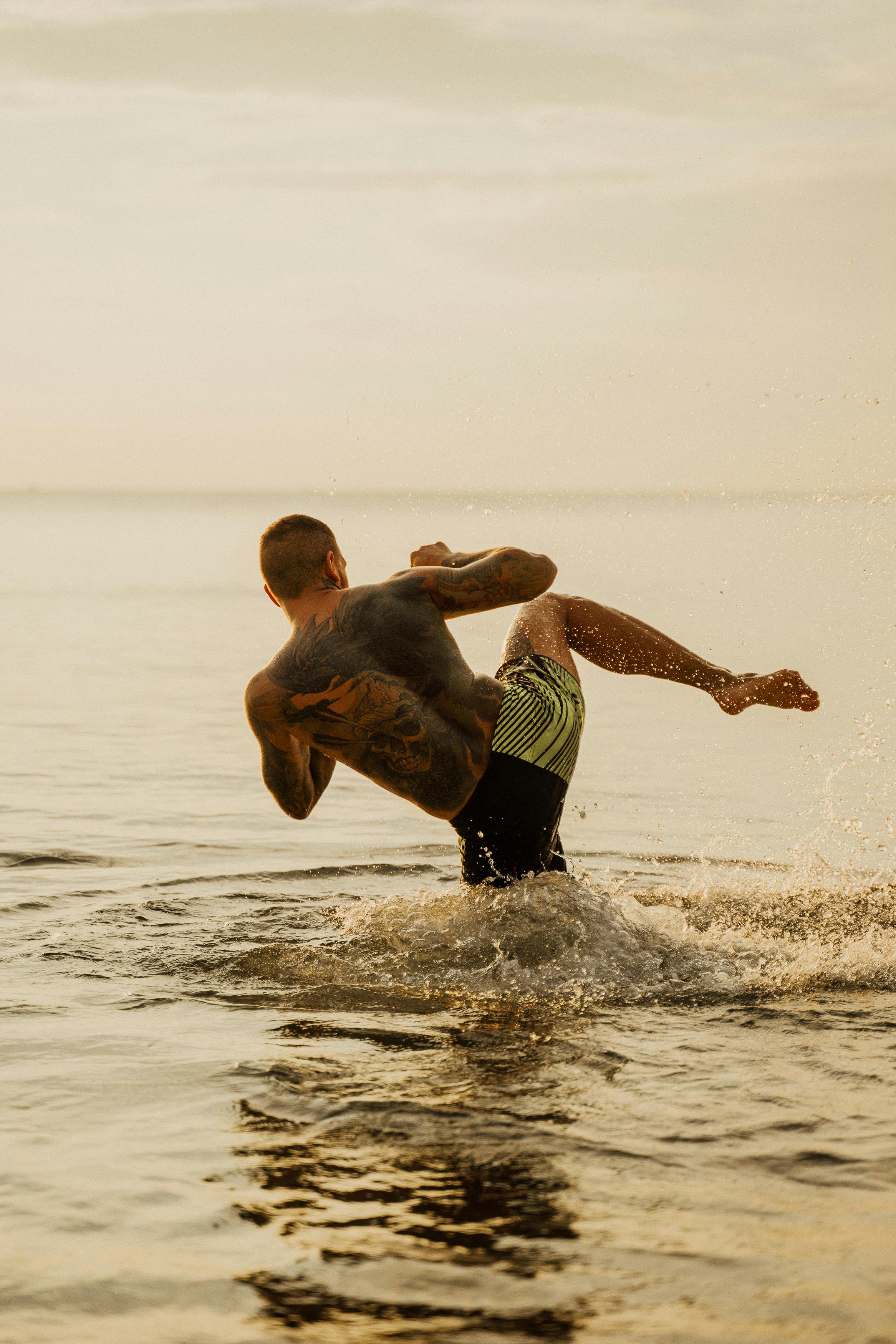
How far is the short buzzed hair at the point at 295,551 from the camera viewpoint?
5609mm

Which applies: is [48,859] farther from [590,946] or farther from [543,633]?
[590,946]

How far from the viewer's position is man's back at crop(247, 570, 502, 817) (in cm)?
546

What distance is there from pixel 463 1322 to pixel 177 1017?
241 centimetres

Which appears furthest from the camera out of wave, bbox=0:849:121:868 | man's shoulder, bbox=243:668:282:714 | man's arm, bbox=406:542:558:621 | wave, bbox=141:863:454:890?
wave, bbox=0:849:121:868

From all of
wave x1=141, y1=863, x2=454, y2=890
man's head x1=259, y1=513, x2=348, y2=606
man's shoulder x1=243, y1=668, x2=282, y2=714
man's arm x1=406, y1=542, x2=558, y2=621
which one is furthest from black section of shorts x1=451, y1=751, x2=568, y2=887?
wave x1=141, y1=863, x2=454, y2=890

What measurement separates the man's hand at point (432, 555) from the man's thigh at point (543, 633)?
48 centimetres

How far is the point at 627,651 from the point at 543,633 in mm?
403

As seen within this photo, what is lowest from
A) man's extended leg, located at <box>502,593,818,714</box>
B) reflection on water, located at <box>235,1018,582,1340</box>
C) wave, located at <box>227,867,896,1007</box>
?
reflection on water, located at <box>235,1018,582,1340</box>

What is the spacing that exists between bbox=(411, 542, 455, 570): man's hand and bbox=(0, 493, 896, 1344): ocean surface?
1496 mm

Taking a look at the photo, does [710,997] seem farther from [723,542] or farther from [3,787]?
[723,542]

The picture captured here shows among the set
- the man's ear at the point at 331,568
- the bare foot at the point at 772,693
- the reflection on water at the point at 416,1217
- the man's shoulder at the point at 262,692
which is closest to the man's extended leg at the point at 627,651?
the bare foot at the point at 772,693

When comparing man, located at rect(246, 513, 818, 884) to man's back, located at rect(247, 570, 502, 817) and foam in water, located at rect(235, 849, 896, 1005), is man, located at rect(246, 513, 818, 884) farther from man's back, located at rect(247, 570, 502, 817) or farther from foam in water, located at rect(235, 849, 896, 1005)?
foam in water, located at rect(235, 849, 896, 1005)

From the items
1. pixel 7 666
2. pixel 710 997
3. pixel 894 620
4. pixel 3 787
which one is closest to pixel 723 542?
pixel 894 620

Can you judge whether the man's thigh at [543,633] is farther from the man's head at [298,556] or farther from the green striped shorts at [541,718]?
the man's head at [298,556]
